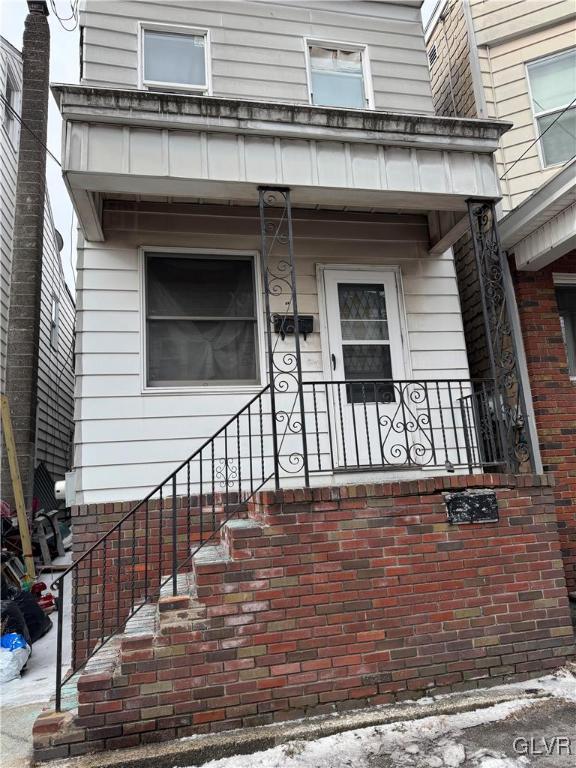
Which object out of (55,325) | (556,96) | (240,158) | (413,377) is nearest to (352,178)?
(240,158)

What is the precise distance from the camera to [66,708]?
3.04m

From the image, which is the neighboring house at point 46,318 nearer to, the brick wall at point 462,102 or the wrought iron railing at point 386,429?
the wrought iron railing at point 386,429

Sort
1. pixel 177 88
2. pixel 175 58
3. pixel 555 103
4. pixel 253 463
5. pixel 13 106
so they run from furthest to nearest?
pixel 13 106
pixel 555 103
pixel 175 58
pixel 177 88
pixel 253 463

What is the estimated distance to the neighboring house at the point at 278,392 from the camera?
3234mm

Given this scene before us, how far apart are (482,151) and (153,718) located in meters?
4.85

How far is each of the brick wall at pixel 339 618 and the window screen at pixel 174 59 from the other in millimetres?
4218

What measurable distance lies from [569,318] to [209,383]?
3.86 meters

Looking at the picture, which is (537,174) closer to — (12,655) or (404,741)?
(404,741)

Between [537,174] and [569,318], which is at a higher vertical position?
[537,174]

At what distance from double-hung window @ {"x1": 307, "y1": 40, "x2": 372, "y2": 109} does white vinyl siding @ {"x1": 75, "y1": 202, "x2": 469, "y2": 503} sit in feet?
4.34

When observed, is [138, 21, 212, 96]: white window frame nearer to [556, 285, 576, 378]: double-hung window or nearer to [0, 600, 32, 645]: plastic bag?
[556, 285, 576, 378]: double-hung window

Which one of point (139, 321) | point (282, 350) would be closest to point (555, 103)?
point (282, 350)

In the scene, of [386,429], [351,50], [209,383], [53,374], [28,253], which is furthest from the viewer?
[53,374]

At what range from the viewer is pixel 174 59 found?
5.20 m
